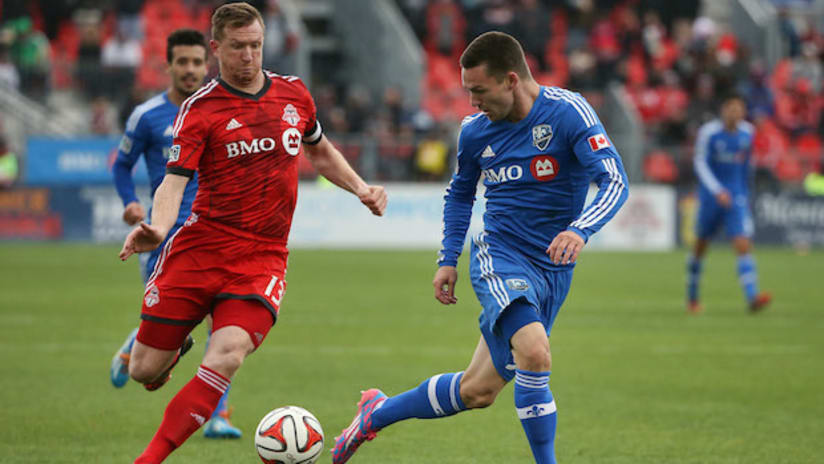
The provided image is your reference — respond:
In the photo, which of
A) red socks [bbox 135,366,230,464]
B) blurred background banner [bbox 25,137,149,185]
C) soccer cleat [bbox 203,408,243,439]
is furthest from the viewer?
blurred background banner [bbox 25,137,149,185]

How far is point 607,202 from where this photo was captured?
546 centimetres

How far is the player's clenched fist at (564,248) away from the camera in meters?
5.21

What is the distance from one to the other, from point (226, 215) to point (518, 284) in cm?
145

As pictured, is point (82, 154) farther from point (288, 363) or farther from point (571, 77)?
point (288, 363)

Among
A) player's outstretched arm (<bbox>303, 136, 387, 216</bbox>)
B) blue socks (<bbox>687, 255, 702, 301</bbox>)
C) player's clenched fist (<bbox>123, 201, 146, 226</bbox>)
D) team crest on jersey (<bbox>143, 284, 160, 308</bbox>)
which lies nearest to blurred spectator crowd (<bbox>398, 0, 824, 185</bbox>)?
blue socks (<bbox>687, 255, 702, 301</bbox>)

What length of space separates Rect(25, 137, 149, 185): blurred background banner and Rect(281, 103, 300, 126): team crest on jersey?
18.5 m

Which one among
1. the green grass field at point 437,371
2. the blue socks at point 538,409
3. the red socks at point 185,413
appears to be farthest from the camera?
the green grass field at point 437,371

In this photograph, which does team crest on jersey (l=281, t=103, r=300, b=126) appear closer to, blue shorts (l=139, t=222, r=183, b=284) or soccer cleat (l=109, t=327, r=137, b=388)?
blue shorts (l=139, t=222, r=183, b=284)

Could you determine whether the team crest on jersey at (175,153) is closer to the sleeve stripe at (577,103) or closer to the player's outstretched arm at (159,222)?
the player's outstretched arm at (159,222)

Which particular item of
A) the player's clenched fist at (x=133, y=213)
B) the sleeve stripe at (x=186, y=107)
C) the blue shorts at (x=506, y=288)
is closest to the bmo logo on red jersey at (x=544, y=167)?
the blue shorts at (x=506, y=288)

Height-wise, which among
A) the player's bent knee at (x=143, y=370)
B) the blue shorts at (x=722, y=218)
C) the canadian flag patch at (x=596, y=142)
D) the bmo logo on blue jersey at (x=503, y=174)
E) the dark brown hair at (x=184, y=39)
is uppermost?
the dark brown hair at (x=184, y=39)

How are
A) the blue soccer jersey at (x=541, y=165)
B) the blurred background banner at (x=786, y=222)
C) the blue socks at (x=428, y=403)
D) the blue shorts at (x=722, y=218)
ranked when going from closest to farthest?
the blue soccer jersey at (x=541, y=165) < the blue socks at (x=428, y=403) < the blue shorts at (x=722, y=218) < the blurred background banner at (x=786, y=222)

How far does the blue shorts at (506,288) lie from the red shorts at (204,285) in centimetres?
102

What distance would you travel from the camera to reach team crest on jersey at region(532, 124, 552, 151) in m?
5.66
